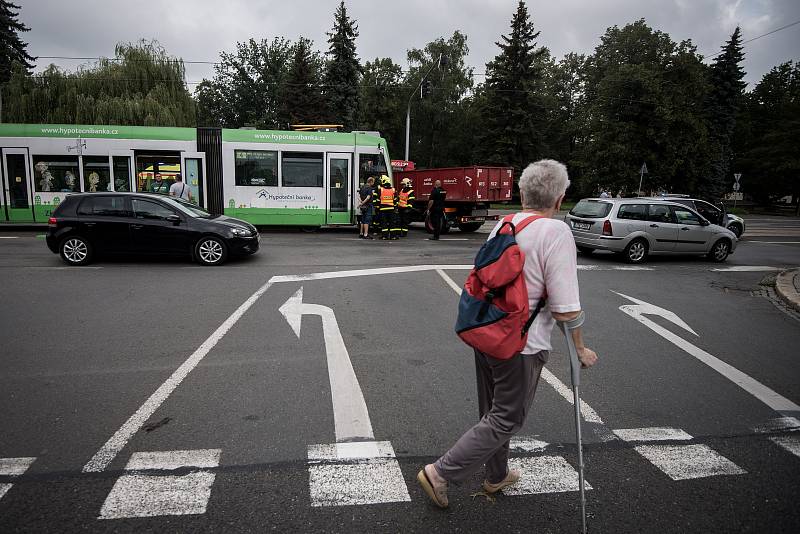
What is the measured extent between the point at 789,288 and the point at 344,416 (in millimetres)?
9531

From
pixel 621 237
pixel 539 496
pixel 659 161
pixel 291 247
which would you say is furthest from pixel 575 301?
pixel 659 161

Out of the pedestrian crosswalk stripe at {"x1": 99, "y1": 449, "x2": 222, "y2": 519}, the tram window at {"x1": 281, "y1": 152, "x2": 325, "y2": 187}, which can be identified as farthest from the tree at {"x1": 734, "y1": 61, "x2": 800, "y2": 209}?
the pedestrian crosswalk stripe at {"x1": 99, "y1": 449, "x2": 222, "y2": 519}

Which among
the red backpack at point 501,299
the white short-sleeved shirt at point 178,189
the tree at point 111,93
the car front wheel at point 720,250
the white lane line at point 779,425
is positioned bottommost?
the white lane line at point 779,425

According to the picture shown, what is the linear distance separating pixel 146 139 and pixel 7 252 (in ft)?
20.9

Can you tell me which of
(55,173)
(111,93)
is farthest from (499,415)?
(111,93)

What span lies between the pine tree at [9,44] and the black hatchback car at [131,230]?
83.3ft

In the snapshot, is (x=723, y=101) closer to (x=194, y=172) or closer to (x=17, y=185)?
(x=194, y=172)

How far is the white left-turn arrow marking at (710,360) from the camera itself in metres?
4.48

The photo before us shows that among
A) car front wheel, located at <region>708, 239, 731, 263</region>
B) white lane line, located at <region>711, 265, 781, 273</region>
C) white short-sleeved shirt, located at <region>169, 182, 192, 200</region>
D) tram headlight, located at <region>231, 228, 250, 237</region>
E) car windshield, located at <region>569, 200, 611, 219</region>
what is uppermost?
white short-sleeved shirt, located at <region>169, 182, 192, 200</region>

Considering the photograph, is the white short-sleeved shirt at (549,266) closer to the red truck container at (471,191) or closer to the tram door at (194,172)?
the red truck container at (471,191)

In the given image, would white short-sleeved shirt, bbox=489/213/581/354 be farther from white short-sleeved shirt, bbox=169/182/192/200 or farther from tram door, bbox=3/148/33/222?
tram door, bbox=3/148/33/222

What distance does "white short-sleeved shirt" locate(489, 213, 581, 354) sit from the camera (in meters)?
2.57

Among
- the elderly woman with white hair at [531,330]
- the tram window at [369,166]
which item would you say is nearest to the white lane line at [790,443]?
the elderly woman with white hair at [531,330]

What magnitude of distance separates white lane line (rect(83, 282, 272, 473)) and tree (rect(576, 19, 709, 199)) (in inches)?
1653
